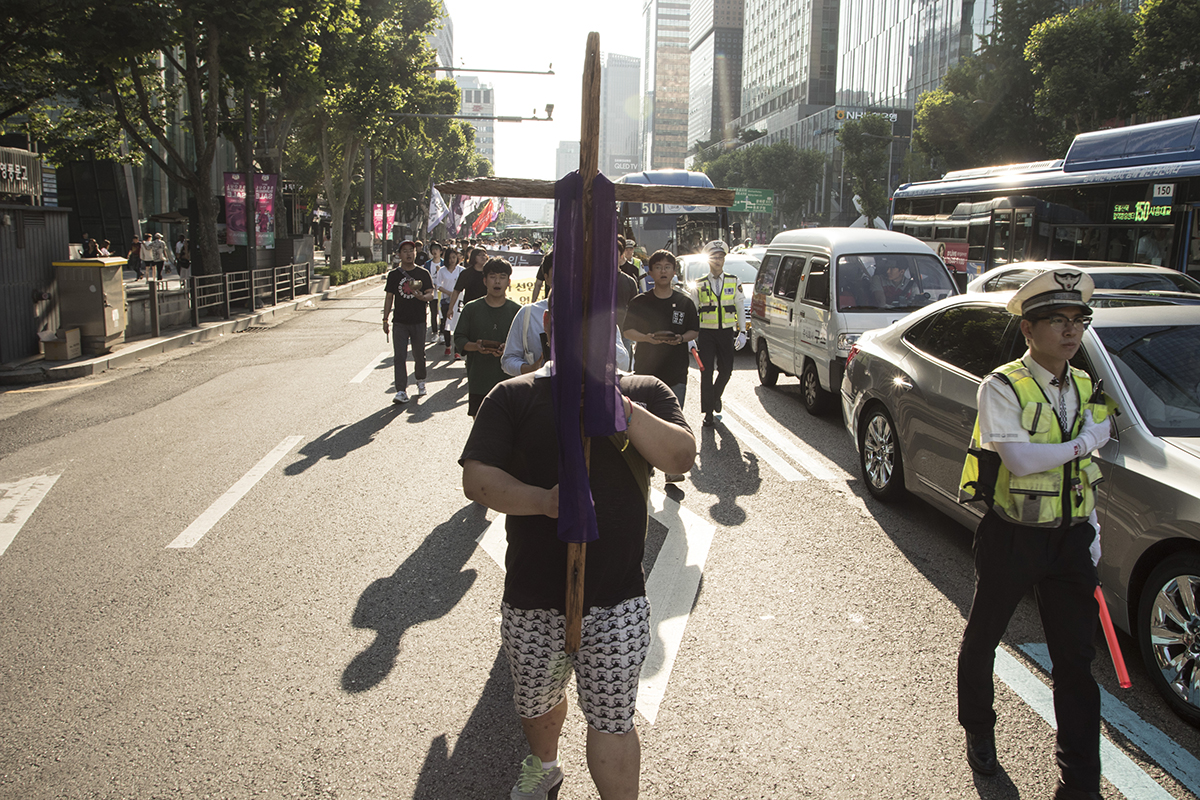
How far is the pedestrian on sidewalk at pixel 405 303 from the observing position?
10.4 meters

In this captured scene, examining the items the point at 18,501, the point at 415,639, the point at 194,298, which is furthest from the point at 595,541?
the point at 194,298

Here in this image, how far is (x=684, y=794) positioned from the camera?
3193 mm

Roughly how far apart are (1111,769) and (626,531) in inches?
85.5

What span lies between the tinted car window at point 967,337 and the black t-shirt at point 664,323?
A: 2.07 metres

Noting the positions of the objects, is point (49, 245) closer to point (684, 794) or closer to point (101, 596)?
point (101, 596)

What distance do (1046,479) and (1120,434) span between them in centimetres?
139

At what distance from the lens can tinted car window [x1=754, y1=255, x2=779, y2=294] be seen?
11984mm

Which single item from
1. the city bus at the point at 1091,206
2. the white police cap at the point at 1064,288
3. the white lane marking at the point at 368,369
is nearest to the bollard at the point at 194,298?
the white lane marking at the point at 368,369

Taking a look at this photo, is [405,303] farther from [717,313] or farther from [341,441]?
[717,313]

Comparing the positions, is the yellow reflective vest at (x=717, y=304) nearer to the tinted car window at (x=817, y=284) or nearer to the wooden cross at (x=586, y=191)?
the tinted car window at (x=817, y=284)

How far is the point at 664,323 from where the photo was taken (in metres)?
7.84

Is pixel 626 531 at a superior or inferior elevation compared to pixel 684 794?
superior

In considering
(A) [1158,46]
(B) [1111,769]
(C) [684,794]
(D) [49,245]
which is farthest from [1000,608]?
(A) [1158,46]

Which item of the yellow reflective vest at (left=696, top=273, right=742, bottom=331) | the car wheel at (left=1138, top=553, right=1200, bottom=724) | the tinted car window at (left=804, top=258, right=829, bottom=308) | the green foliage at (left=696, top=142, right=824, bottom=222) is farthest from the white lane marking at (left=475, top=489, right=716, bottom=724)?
the green foliage at (left=696, top=142, right=824, bottom=222)
